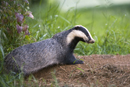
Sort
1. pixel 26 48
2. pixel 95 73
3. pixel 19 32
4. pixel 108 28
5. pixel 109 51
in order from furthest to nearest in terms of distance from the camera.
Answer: pixel 108 28, pixel 109 51, pixel 19 32, pixel 26 48, pixel 95 73

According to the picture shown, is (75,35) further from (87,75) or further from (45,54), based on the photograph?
(87,75)

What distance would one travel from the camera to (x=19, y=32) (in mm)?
3789

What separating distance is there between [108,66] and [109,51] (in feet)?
6.11

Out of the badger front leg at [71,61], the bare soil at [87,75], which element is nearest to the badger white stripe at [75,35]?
the badger front leg at [71,61]

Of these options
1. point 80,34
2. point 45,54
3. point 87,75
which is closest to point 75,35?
point 80,34

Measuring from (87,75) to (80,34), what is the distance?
100cm

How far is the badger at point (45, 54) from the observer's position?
342cm

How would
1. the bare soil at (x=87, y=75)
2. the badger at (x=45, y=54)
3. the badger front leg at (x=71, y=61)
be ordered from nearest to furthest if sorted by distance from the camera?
1. the bare soil at (x=87, y=75)
2. the badger at (x=45, y=54)
3. the badger front leg at (x=71, y=61)

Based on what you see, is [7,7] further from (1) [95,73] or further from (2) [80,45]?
(2) [80,45]

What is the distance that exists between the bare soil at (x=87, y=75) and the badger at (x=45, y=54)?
168mm

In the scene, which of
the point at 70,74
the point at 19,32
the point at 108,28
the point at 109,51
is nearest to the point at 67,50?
the point at 70,74

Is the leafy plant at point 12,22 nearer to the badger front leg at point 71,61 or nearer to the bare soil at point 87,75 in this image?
the bare soil at point 87,75

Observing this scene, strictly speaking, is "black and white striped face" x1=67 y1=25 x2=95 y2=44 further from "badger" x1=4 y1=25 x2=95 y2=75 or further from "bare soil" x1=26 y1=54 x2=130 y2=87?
"bare soil" x1=26 y1=54 x2=130 y2=87

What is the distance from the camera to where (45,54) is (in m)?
3.66
